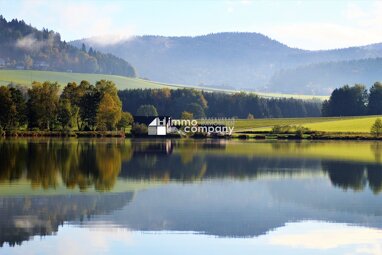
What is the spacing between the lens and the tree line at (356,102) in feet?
458

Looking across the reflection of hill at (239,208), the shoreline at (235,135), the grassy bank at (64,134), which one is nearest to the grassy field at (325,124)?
the shoreline at (235,135)

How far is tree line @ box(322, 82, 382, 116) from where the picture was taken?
458ft

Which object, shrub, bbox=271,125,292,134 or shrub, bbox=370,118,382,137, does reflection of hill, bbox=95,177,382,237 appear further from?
shrub, bbox=271,125,292,134

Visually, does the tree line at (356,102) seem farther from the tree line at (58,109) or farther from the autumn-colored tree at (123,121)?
the tree line at (58,109)

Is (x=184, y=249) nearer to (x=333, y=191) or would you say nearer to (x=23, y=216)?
(x=23, y=216)

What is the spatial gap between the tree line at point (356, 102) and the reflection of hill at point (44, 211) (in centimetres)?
11621

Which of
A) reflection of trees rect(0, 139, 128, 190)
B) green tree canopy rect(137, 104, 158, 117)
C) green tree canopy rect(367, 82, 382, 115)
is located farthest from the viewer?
green tree canopy rect(137, 104, 158, 117)

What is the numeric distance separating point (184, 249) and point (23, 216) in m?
6.49

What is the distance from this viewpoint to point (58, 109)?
101 metres

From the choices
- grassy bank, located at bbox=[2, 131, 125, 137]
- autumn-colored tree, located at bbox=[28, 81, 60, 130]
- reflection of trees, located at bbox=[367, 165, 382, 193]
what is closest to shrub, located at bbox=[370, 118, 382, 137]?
grassy bank, located at bbox=[2, 131, 125, 137]

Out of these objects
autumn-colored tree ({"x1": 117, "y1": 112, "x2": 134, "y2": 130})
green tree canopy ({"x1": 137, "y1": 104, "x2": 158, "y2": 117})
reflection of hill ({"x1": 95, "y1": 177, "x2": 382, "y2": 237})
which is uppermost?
green tree canopy ({"x1": 137, "y1": 104, "x2": 158, "y2": 117})

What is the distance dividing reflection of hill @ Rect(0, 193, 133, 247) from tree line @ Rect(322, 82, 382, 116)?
116209 millimetres

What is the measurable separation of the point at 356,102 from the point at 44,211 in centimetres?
12294

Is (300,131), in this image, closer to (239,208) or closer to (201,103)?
(201,103)
